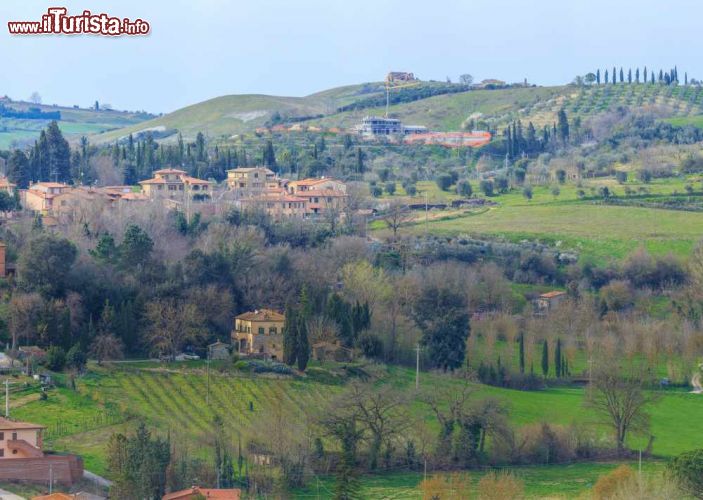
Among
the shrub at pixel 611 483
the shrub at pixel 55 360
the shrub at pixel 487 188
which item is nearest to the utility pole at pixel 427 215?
the shrub at pixel 487 188

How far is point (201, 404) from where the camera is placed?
52.6 meters

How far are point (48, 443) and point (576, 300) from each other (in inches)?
1302

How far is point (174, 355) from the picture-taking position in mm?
58188

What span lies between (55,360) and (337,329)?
12101 mm

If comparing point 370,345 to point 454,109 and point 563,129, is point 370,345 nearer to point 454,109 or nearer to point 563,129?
point 563,129

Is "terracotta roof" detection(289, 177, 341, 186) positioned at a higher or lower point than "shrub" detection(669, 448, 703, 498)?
higher

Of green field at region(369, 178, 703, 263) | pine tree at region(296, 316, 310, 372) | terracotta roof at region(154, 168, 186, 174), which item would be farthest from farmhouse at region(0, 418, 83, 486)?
terracotta roof at region(154, 168, 186, 174)

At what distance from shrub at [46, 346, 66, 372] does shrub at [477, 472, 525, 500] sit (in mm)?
14964

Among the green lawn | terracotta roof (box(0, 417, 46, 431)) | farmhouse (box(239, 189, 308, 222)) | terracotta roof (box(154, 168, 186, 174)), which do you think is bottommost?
the green lawn

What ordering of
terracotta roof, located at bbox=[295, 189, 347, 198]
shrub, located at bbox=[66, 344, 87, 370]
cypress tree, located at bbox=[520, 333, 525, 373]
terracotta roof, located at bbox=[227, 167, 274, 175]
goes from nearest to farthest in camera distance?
shrub, located at bbox=[66, 344, 87, 370] < cypress tree, located at bbox=[520, 333, 525, 373] < terracotta roof, located at bbox=[295, 189, 347, 198] < terracotta roof, located at bbox=[227, 167, 274, 175]

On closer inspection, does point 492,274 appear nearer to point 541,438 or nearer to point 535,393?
point 535,393

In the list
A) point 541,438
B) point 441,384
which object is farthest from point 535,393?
point 541,438

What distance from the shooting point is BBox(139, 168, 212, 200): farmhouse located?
89500mm

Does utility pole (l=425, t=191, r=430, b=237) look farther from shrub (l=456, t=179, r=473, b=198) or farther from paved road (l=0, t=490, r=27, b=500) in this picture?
paved road (l=0, t=490, r=27, b=500)
